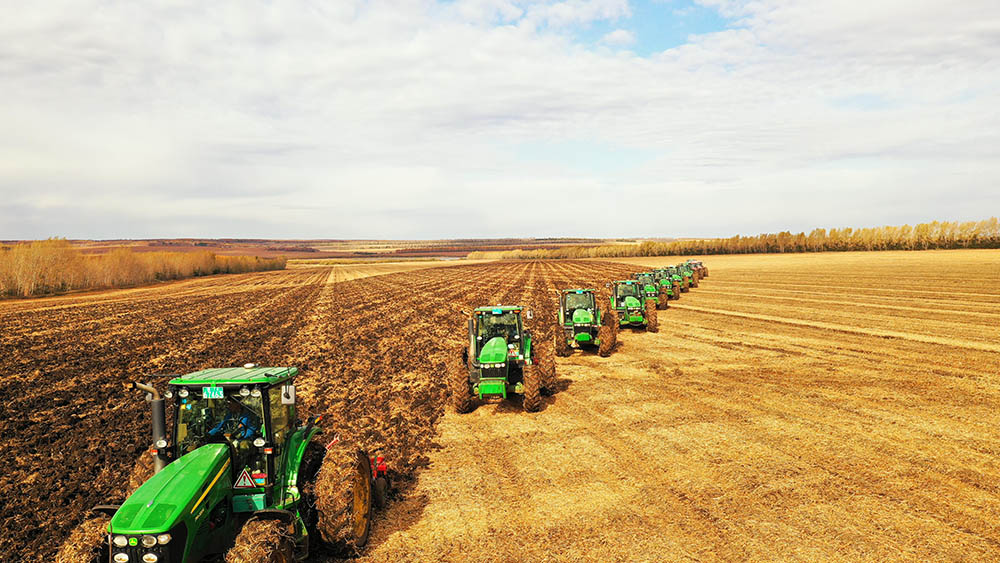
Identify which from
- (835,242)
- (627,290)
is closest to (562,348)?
(627,290)

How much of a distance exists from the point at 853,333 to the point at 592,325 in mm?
12326

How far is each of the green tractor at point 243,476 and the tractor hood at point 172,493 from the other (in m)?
0.01

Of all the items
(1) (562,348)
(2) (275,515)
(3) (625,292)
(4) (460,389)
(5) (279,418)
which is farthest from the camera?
(3) (625,292)

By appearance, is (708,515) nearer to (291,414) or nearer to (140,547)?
(291,414)

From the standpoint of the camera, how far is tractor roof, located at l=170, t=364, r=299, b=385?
241 inches

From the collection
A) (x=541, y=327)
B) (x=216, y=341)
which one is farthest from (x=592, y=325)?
(x=216, y=341)

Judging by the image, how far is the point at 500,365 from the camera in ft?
41.7

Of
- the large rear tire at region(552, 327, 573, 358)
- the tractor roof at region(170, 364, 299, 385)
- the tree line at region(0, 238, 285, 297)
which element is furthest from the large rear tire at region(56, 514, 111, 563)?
the tree line at region(0, 238, 285, 297)

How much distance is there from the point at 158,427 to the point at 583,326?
14707 mm

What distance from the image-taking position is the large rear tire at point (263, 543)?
531 cm

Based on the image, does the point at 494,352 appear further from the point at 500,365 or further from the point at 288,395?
the point at 288,395

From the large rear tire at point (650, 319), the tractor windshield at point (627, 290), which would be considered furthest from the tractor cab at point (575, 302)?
the large rear tire at point (650, 319)

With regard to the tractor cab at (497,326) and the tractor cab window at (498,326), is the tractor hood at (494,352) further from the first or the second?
the tractor cab window at (498,326)

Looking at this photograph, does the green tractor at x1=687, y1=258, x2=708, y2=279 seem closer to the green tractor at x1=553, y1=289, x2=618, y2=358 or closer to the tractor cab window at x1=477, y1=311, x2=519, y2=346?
the green tractor at x1=553, y1=289, x2=618, y2=358
